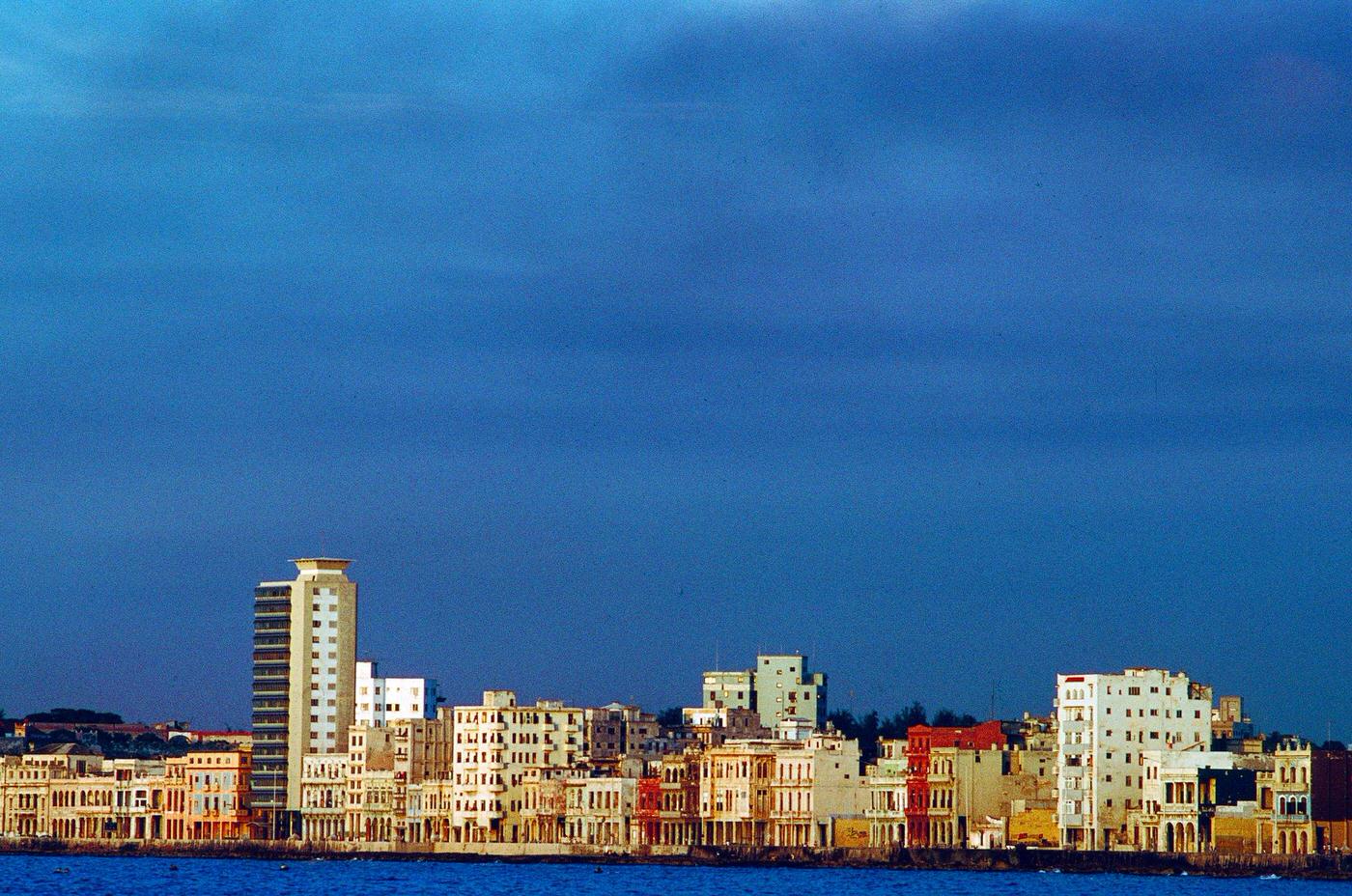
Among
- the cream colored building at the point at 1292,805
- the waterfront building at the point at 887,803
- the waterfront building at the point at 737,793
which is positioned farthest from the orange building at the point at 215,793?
the cream colored building at the point at 1292,805

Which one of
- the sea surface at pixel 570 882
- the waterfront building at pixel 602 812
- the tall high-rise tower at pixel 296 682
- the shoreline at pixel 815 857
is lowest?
the sea surface at pixel 570 882

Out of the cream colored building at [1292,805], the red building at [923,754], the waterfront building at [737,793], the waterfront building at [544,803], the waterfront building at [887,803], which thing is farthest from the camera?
the waterfront building at [544,803]

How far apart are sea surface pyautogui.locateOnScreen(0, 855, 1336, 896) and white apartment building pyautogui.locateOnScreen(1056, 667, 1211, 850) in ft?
19.9

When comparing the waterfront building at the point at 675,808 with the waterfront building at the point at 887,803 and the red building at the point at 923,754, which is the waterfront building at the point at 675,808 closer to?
the waterfront building at the point at 887,803

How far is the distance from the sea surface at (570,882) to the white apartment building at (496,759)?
5821 mm

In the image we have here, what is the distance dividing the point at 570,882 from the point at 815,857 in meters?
20.5

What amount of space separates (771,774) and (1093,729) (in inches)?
980

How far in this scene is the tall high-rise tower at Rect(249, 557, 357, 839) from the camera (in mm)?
190875

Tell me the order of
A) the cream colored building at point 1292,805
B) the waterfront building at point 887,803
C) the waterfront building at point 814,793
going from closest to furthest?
the cream colored building at point 1292,805 < the waterfront building at point 887,803 < the waterfront building at point 814,793

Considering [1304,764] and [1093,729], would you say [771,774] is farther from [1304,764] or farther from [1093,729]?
[1304,764]

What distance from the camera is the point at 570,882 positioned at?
144000 mm

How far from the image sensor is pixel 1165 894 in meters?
122

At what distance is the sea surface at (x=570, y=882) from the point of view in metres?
128

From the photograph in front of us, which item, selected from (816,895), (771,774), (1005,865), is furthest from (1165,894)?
(771,774)
